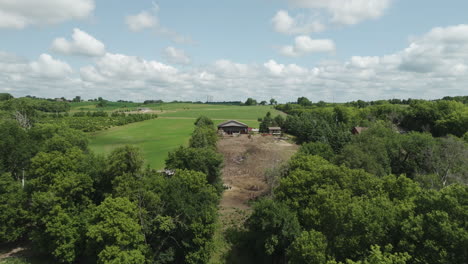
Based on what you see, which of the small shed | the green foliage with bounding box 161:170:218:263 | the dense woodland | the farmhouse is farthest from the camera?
the farmhouse

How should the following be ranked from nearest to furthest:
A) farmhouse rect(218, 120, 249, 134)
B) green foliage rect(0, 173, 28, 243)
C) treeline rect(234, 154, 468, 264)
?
treeline rect(234, 154, 468, 264) < green foliage rect(0, 173, 28, 243) < farmhouse rect(218, 120, 249, 134)

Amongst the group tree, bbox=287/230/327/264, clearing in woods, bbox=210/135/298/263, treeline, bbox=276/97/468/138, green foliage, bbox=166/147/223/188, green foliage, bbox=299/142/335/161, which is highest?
treeline, bbox=276/97/468/138

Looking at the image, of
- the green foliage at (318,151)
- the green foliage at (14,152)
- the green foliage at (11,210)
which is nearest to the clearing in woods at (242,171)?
the green foliage at (318,151)

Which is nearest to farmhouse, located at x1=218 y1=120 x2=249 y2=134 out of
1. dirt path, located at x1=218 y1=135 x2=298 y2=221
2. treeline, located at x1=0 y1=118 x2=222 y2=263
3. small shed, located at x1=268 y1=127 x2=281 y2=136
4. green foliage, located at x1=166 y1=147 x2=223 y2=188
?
dirt path, located at x1=218 y1=135 x2=298 y2=221

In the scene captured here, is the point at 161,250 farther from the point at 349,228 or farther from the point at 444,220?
the point at 444,220

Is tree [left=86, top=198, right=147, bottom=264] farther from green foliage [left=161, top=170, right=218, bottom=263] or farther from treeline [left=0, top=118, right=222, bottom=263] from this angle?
green foliage [left=161, top=170, right=218, bottom=263]

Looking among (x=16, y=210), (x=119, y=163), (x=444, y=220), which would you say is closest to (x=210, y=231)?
(x=119, y=163)

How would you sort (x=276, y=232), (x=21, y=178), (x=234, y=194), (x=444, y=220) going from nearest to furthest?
(x=444, y=220), (x=276, y=232), (x=21, y=178), (x=234, y=194)
